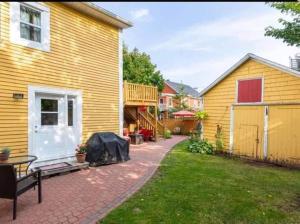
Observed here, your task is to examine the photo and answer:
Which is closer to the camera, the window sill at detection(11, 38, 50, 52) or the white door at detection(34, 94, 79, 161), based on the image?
the window sill at detection(11, 38, 50, 52)

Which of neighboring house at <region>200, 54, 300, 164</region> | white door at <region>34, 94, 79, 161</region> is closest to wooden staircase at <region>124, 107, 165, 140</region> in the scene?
neighboring house at <region>200, 54, 300, 164</region>

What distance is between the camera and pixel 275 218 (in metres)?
4.45

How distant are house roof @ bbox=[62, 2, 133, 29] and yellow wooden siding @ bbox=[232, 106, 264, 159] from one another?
6153mm

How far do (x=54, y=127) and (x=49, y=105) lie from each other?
0.74 meters

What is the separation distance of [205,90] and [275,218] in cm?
855

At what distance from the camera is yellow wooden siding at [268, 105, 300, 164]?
882 centimetres

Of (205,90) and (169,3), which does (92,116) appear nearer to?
(205,90)

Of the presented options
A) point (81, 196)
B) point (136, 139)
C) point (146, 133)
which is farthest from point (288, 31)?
point (81, 196)

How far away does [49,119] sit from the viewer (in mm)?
8180

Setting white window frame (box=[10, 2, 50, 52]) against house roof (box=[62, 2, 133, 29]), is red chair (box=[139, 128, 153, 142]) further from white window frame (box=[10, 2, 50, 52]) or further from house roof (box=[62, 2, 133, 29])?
white window frame (box=[10, 2, 50, 52])

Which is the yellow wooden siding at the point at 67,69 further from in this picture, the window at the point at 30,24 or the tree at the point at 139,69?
the tree at the point at 139,69

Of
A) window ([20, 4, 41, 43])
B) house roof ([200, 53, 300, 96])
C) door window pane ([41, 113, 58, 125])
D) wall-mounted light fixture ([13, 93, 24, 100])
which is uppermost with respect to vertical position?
window ([20, 4, 41, 43])

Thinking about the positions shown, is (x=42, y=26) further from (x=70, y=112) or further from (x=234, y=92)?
(x=234, y=92)

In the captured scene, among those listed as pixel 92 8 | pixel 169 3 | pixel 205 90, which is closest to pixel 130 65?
pixel 205 90
